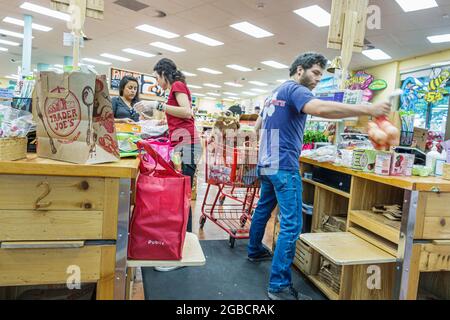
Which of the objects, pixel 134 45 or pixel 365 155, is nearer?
pixel 365 155

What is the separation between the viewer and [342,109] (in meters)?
1.56

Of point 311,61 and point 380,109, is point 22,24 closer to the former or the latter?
point 311,61

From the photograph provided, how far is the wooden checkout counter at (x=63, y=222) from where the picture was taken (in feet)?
3.56

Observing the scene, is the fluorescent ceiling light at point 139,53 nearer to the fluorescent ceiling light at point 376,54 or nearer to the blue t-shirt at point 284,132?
the fluorescent ceiling light at point 376,54

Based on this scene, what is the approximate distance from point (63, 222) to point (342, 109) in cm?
131

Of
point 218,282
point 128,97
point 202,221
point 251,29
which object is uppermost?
point 251,29

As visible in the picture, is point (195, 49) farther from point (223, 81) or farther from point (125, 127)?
point (125, 127)

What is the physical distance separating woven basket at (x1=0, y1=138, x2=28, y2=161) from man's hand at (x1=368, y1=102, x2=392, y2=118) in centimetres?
142

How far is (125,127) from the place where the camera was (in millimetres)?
2086

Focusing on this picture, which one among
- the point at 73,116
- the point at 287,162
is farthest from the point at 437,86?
the point at 73,116

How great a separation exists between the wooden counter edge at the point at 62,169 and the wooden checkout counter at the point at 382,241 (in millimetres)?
1131

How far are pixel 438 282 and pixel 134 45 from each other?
9818mm

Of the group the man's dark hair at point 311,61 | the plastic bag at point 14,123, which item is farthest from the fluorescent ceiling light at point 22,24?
the plastic bag at point 14,123
